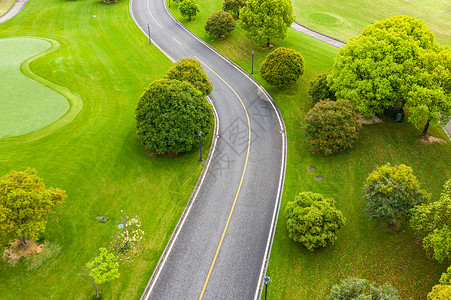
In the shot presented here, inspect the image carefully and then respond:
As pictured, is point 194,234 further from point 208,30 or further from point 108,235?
point 208,30

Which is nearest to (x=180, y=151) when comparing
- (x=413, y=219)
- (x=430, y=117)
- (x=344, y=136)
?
(x=344, y=136)

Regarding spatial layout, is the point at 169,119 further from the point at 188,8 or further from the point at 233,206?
the point at 188,8

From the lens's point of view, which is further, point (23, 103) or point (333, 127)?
point (23, 103)

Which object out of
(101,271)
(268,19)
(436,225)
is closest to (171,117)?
(101,271)

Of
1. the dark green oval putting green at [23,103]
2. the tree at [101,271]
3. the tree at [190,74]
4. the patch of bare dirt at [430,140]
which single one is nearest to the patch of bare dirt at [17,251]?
the tree at [101,271]

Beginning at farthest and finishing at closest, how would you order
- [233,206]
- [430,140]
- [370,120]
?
[370,120] → [430,140] → [233,206]

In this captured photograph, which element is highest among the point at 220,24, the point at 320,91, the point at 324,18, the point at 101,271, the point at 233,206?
the point at 324,18

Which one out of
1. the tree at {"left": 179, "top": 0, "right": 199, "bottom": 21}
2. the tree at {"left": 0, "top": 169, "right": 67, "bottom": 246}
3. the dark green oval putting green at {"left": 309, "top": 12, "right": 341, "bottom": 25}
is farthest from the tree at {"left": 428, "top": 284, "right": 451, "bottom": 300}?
the dark green oval putting green at {"left": 309, "top": 12, "right": 341, "bottom": 25}
